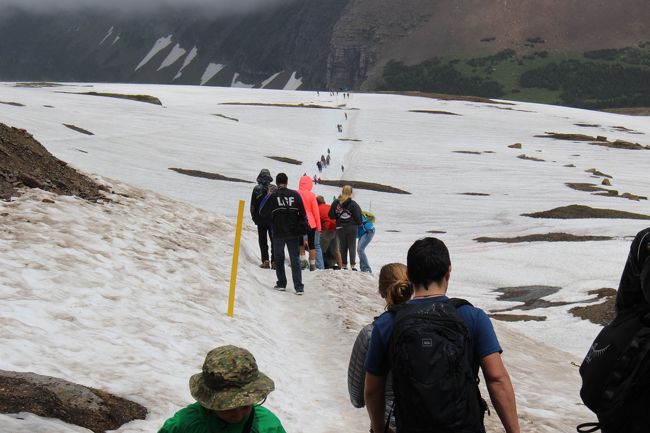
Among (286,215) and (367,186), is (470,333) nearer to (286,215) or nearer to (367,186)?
(286,215)

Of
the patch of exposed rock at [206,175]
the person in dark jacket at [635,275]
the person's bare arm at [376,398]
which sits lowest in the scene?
the patch of exposed rock at [206,175]

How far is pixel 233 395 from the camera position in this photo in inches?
166

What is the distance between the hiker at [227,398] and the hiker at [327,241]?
1462 centimetres

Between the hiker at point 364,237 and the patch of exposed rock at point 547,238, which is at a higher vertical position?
the hiker at point 364,237

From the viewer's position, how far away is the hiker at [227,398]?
13.9ft

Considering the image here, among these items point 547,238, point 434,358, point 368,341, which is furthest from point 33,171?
point 547,238

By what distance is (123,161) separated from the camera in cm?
4062

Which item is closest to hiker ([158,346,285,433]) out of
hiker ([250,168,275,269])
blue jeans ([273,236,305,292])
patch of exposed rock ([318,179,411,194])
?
blue jeans ([273,236,305,292])

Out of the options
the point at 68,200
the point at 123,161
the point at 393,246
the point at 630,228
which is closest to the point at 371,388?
the point at 68,200

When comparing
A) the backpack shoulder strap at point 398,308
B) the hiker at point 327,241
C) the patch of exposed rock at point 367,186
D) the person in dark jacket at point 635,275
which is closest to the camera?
the person in dark jacket at point 635,275

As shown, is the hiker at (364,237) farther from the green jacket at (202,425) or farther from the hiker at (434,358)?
the green jacket at (202,425)

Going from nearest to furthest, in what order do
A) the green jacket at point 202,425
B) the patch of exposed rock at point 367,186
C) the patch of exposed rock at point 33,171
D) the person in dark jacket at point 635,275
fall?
the green jacket at point 202,425 → the person in dark jacket at point 635,275 → the patch of exposed rock at point 33,171 → the patch of exposed rock at point 367,186

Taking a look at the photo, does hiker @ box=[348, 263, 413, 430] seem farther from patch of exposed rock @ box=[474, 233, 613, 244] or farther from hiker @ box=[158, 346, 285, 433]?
patch of exposed rock @ box=[474, 233, 613, 244]

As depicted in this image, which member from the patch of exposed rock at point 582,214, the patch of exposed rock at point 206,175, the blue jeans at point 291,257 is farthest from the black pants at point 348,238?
the patch of exposed rock at point 206,175
